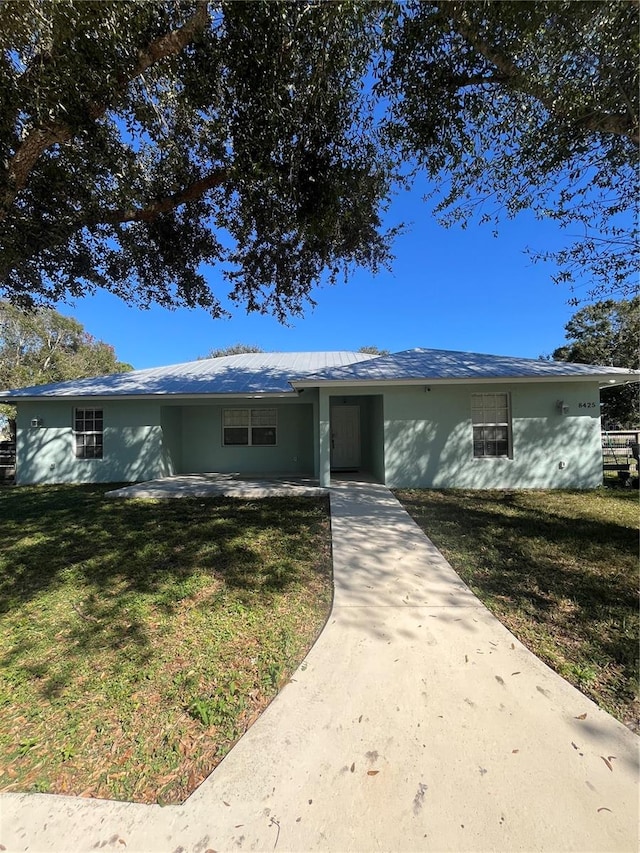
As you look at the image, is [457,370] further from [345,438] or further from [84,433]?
[84,433]

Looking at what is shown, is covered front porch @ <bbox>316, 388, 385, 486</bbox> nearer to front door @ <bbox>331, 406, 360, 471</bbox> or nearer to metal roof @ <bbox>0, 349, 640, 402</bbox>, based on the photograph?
front door @ <bbox>331, 406, 360, 471</bbox>

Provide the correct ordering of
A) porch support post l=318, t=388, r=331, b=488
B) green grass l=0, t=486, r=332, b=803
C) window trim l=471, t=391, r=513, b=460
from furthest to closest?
window trim l=471, t=391, r=513, b=460
porch support post l=318, t=388, r=331, b=488
green grass l=0, t=486, r=332, b=803

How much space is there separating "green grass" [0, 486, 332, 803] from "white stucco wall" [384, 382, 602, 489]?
4224 mm

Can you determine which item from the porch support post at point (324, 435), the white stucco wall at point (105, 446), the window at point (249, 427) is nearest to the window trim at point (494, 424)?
the porch support post at point (324, 435)

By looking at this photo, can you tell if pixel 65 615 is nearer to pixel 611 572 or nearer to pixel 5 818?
pixel 5 818

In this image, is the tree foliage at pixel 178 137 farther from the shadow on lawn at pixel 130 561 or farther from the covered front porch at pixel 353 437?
the covered front porch at pixel 353 437

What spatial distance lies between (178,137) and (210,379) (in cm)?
779

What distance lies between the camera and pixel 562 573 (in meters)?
4.31

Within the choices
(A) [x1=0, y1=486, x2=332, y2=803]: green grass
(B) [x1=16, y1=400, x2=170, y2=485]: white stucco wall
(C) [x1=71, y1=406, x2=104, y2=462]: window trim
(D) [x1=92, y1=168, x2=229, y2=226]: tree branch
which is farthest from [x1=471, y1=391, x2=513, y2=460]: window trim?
(C) [x1=71, y1=406, x2=104, y2=462]: window trim

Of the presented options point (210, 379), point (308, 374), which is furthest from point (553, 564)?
point (210, 379)

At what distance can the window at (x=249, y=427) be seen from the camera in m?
12.3

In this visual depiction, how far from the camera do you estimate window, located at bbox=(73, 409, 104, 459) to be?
1171 centimetres

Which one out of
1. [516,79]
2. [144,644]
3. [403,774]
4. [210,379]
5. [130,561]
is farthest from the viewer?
[210,379]

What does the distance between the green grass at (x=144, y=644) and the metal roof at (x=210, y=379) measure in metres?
5.61
